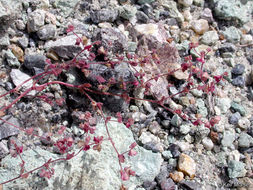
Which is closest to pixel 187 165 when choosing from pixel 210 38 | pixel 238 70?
pixel 238 70

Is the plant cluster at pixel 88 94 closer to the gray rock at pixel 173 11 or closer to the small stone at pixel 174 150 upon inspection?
the small stone at pixel 174 150

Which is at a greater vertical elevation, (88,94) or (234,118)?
(88,94)

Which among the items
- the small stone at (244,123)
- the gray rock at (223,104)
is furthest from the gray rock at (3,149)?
the small stone at (244,123)

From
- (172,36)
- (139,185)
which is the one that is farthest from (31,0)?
(139,185)

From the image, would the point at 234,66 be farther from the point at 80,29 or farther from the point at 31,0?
the point at 31,0

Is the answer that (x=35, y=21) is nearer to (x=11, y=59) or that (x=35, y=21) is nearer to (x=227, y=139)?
(x=11, y=59)

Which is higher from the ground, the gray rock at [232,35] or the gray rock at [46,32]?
the gray rock at [46,32]

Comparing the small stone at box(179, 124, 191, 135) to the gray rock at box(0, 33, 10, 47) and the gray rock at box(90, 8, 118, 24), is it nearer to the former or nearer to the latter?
the gray rock at box(90, 8, 118, 24)
